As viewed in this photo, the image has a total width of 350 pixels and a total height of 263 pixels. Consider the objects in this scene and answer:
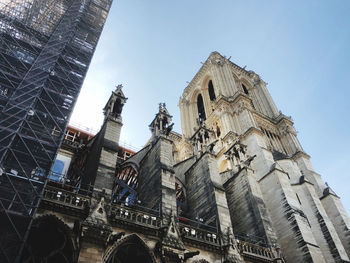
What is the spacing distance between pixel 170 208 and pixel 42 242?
5.29 m

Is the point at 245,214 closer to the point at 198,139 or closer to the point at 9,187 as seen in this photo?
the point at 198,139

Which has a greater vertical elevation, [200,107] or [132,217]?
[200,107]

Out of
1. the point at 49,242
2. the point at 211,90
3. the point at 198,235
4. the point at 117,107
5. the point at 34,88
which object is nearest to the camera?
the point at 49,242

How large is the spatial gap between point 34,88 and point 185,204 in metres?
10.6

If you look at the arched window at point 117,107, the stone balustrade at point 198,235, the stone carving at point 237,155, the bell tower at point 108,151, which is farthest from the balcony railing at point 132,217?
the stone carving at point 237,155

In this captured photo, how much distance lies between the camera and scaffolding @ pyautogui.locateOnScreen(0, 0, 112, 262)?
10000mm

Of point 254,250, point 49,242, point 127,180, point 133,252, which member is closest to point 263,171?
point 254,250

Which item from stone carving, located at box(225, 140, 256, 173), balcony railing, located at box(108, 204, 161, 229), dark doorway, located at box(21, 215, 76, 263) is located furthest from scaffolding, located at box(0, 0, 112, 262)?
stone carving, located at box(225, 140, 256, 173)

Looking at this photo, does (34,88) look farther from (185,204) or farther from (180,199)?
(180,199)

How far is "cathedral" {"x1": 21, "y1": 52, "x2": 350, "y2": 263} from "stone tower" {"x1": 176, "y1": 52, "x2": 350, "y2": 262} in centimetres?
8

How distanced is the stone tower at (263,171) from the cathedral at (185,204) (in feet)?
0.27

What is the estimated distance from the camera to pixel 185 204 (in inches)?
716

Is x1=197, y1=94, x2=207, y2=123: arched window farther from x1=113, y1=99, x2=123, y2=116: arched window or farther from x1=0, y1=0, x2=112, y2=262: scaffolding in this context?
x1=113, y1=99, x2=123, y2=116: arched window

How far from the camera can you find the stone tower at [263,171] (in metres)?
17.8
